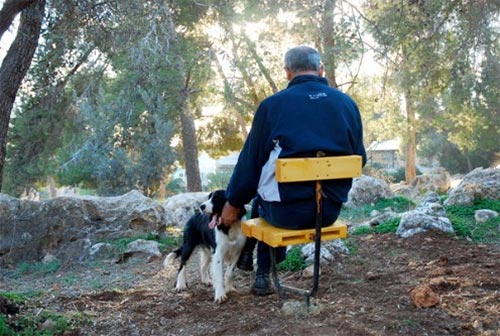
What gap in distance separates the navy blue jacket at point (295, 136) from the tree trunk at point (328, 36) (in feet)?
16.4

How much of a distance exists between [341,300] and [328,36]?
8.29 meters

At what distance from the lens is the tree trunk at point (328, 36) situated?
827 cm

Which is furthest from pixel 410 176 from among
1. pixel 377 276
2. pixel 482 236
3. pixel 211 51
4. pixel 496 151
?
pixel 377 276

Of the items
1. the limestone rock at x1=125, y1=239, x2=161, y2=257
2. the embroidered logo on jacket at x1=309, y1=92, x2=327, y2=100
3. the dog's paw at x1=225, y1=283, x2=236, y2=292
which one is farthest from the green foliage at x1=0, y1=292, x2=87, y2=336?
the limestone rock at x1=125, y1=239, x2=161, y2=257

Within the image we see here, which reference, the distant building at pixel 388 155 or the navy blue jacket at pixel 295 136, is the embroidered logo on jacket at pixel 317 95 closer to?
the navy blue jacket at pixel 295 136

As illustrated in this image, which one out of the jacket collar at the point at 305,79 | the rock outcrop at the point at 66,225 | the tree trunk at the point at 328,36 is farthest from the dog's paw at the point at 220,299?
the tree trunk at the point at 328,36

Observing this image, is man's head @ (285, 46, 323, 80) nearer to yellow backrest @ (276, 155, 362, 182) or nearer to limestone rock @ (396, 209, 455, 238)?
yellow backrest @ (276, 155, 362, 182)

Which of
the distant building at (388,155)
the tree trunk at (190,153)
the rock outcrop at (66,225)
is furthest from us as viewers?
the distant building at (388,155)

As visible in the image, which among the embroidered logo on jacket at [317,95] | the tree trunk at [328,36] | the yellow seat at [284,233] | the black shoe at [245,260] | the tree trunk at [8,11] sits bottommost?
the black shoe at [245,260]

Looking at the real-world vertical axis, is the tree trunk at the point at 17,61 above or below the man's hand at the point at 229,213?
above

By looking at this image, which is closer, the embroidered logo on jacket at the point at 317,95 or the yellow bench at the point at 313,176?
the yellow bench at the point at 313,176

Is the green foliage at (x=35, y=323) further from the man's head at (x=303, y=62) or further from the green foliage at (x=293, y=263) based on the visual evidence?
the man's head at (x=303, y=62)

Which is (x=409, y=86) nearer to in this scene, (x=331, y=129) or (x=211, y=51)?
(x=211, y=51)

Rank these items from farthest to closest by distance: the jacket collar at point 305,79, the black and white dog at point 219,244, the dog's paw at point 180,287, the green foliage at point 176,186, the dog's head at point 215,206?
1. the green foliage at point 176,186
2. the dog's paw at point 180,287
3. the dog's head at point 215,206
4. the black and white dog at point 219,244
5. the jacket collar at point 305,79
